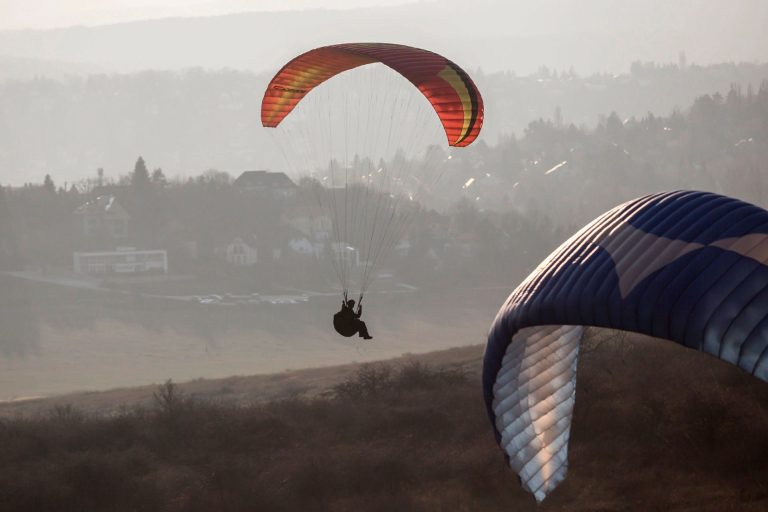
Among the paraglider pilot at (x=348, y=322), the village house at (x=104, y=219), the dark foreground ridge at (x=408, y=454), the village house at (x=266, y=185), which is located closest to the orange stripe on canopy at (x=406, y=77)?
the paraglider pilot at (x=348, y=322)

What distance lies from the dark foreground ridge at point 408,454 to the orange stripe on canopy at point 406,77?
7.35m

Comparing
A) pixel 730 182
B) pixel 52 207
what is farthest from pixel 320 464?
pixel 730 182

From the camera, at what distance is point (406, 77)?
20.9 meters

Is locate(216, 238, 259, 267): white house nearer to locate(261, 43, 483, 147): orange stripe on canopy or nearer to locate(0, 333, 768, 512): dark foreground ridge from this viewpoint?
locate(0, 333, 768, 512): dark foreground ridge

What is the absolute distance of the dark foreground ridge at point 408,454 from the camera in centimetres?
2397

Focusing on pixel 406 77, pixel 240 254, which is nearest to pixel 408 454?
pixel 406 77

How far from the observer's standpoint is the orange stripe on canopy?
826 inches

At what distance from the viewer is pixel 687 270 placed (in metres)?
12.8

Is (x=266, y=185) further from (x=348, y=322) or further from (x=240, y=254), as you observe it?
(x=348, y=322)

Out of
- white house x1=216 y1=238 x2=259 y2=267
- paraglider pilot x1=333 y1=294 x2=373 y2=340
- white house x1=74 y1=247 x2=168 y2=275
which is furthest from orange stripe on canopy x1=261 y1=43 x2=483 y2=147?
white house x1=216 y1=238 x2=259 y2=267

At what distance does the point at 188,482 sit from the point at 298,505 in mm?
2890

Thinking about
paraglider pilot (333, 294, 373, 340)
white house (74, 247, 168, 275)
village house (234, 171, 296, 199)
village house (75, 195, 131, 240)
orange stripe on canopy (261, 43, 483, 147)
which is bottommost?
white house (74, 247, 168, 275)

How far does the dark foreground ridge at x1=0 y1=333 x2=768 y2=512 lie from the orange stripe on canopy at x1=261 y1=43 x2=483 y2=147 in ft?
24.1

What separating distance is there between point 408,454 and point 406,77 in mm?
9792
